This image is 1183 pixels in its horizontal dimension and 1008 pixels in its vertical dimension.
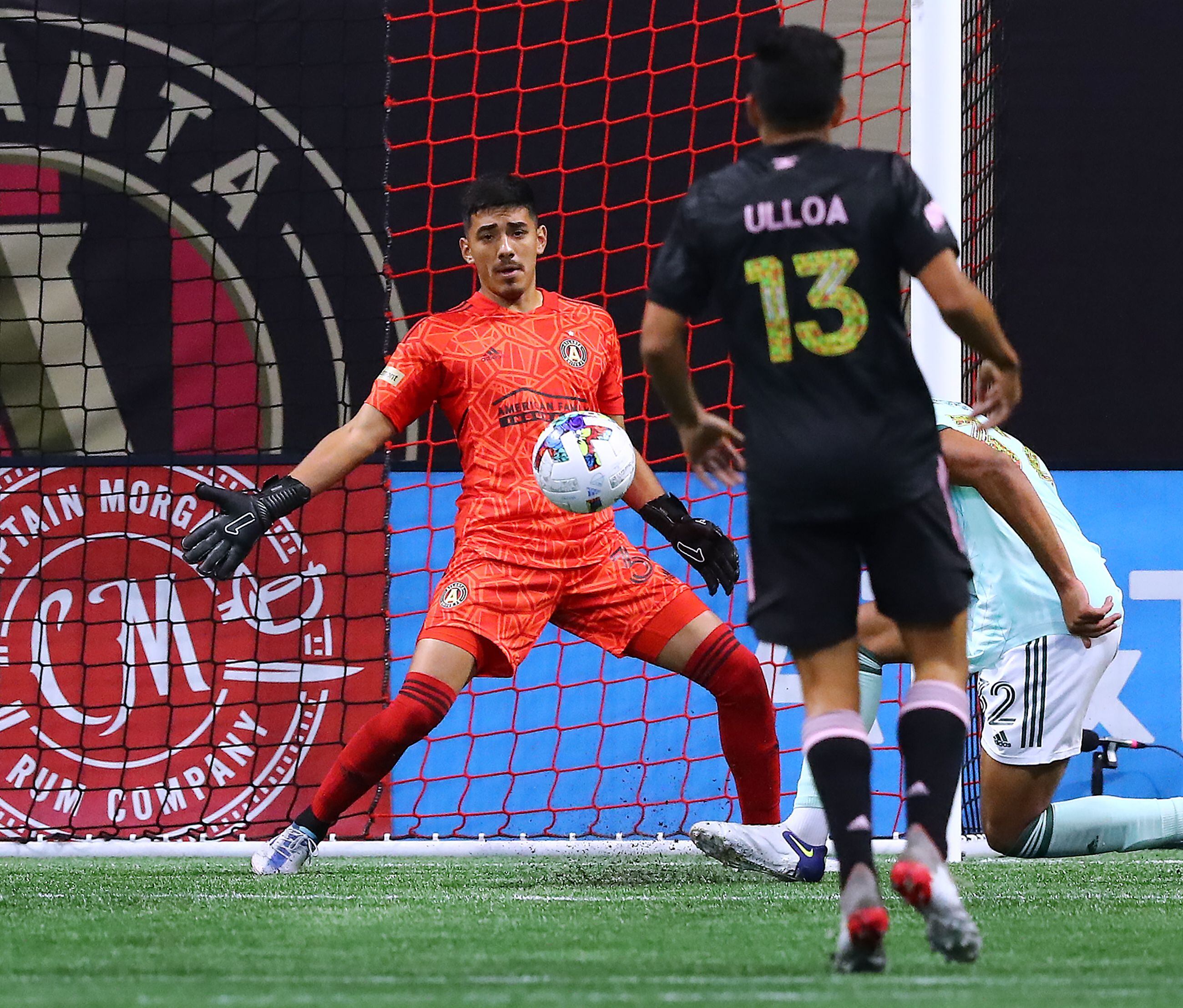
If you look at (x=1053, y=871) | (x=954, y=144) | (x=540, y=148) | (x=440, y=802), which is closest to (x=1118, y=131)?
(x=954, y=144)

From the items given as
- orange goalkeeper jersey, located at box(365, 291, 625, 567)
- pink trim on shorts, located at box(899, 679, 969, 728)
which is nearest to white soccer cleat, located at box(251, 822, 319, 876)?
orange goalkeeper jersey, located at box(365, 291, 625, 567)

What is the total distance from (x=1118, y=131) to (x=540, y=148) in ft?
7.02

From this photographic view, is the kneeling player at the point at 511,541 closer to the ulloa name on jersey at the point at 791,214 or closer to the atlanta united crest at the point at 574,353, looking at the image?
the atlanta united crest at the point at 574,353

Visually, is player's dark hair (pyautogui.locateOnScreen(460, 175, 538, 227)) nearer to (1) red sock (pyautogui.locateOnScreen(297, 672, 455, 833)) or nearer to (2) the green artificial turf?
(1) red sock (pyautogui.locateOnScreen(297, 672, 455, 833))

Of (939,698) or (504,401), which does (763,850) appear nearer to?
(504,401)

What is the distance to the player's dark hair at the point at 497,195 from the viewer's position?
15.1ft

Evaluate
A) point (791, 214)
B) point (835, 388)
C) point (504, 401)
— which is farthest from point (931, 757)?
point (504, 401)

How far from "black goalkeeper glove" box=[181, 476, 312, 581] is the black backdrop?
3.07 metres

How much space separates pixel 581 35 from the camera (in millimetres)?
6328

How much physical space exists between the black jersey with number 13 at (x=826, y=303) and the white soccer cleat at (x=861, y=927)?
592 millimetres

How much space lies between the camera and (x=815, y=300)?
2752 millimetres

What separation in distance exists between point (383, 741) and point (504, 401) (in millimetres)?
955

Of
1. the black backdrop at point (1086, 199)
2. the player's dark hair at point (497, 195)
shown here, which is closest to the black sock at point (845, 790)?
the player's dark hair at point (497, 195)

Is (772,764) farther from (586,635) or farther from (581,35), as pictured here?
(581,35)
